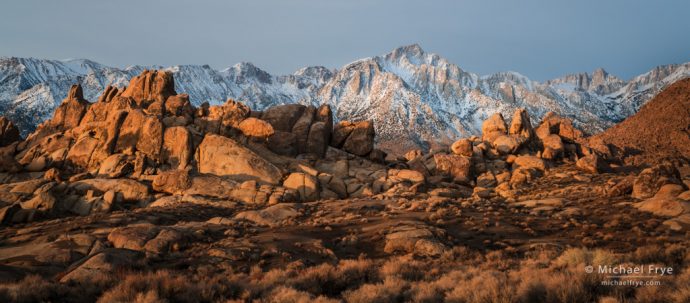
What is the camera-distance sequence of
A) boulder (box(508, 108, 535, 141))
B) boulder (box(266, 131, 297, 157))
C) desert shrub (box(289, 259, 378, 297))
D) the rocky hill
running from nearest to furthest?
desert shrub (box(289, 259, 378, 297))
boulder (box(266, 131, 297, 157))
boulder (box(508, 108, 535, 141))
the rocky hill

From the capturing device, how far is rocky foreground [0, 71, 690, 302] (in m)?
12.3

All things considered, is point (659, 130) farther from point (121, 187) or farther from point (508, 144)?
point (121, 187)

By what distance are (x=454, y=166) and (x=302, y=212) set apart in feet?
100

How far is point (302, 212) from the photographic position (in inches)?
1399

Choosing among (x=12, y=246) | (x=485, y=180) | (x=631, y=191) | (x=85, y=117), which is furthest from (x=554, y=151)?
(x=85, y=117)

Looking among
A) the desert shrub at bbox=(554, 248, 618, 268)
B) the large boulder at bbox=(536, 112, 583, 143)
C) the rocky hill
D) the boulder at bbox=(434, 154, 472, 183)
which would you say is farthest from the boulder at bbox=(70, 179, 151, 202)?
the rocky hill

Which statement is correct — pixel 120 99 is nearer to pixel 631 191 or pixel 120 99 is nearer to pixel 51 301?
pixel 51 301

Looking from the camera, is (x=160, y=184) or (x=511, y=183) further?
(x=511, y=183)

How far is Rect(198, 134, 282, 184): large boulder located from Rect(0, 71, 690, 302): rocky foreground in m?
0.17

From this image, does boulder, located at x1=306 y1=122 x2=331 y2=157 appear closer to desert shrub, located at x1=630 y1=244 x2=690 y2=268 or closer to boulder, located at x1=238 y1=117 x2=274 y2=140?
boulder, located at x1=238 y1=117 x2=274 y2=140

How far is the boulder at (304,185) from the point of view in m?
46.4

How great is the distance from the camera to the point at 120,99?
209 feet

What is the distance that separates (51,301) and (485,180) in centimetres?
5293

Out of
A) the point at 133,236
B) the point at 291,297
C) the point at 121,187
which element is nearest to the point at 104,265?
the point at 133,236
